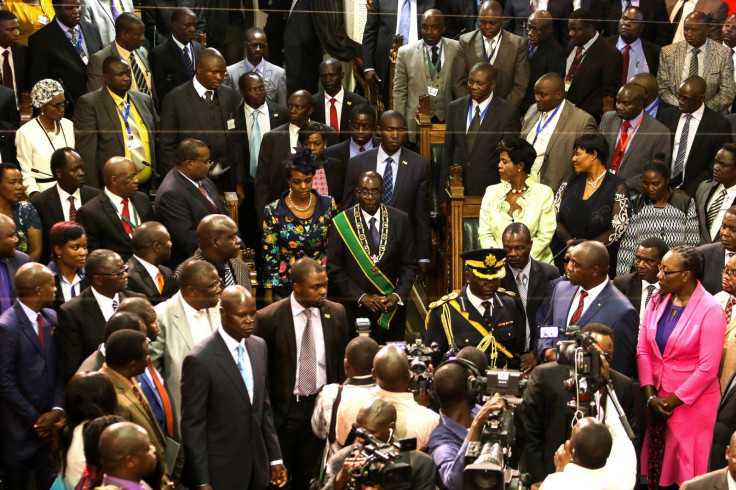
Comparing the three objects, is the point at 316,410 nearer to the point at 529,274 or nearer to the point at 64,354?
the point at 64,354

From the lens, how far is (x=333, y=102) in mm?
8727

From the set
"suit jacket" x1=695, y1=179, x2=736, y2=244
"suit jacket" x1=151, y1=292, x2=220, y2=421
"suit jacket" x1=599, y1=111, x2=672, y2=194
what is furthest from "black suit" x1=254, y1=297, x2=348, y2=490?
"suit jacket" x1=599, y1=111, x2=672, y2=194

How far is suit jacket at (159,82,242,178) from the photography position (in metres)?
7.93

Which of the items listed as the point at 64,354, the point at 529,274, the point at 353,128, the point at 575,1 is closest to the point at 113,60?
the point at 353,128

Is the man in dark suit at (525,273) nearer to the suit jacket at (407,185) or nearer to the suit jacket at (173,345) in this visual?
the suit jacket at (407,185)

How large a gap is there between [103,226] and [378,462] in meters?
3.12

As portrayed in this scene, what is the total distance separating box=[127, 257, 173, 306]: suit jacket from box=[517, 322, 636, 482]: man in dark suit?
209 centimetres

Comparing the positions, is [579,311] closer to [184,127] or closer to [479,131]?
[479,131]

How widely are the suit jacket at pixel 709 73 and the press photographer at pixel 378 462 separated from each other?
16.6 ft

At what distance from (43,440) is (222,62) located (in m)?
3.38

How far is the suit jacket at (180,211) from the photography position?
7.01 metres

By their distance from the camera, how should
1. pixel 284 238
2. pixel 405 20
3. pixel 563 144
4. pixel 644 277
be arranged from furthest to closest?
A: pixel 405 20 < pixel 563 144 < pixel 284 238 < pixel 644 277

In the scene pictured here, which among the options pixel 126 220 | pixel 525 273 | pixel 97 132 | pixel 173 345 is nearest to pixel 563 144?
pixel 525 273

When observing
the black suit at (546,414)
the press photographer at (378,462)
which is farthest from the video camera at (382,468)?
the black suit at (546,414)
